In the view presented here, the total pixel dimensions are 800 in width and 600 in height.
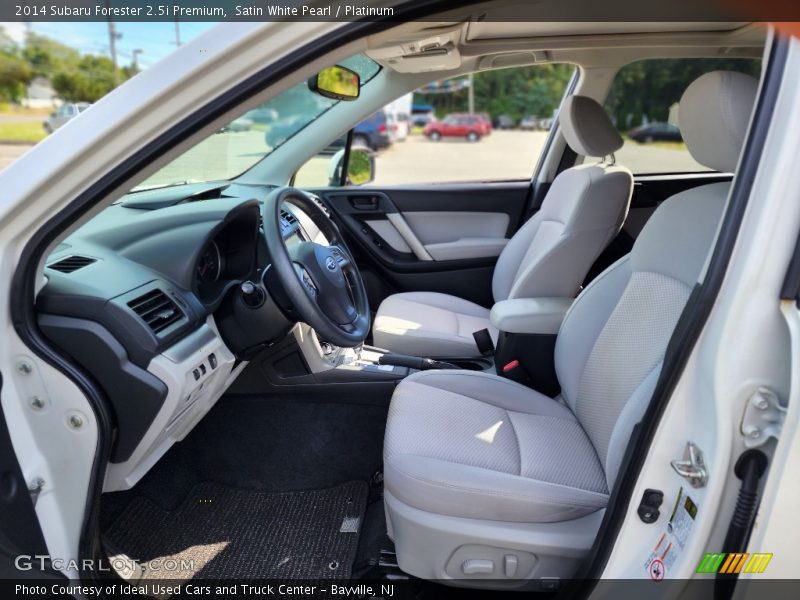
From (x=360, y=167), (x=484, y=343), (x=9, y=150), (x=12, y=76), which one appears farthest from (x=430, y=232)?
(x=12, y=76)

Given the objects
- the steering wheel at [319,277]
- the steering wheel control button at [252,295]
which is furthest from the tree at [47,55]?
the steering wheel control button at [252,295]

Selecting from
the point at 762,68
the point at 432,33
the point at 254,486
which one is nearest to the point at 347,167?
the point at 432,33

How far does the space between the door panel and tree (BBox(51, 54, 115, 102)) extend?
1600 cm

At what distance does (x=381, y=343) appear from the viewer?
247 centimetres

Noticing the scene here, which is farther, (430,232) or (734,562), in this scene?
(430,232)

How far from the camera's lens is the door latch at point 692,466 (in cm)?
98

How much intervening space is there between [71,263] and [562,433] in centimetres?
131

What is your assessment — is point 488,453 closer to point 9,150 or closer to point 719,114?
point 719,114

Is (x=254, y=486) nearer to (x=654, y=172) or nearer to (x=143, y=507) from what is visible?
(x=143, y=507)

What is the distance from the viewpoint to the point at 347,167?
3.20 m

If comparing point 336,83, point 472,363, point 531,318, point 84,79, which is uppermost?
point 336,83

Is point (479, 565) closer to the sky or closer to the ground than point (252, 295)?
closer to the ground

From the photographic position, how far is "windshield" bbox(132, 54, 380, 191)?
2.24m

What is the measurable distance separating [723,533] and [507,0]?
999mm
